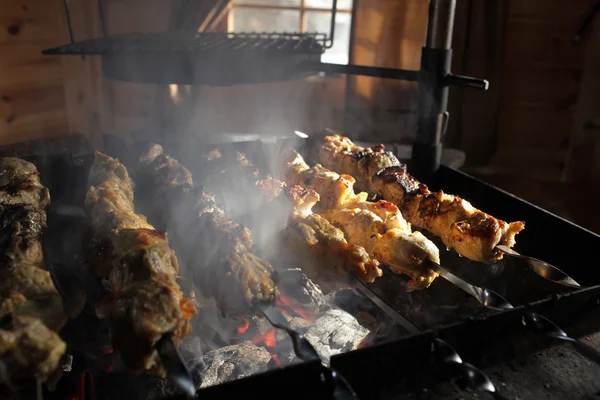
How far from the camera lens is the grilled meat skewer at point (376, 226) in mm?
2307

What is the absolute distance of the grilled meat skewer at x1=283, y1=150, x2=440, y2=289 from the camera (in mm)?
2307

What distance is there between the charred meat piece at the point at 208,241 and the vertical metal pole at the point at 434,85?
160cm

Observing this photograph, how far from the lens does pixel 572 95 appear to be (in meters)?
7.33

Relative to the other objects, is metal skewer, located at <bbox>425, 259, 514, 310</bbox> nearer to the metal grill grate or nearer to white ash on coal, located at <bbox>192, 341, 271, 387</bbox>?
white ash on coal, located at <bbox>192, 341, 271, 387</bbox>

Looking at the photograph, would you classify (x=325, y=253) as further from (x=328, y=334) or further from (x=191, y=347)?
(x=191, y=347)

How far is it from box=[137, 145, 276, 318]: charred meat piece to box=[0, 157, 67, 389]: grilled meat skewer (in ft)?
1.93

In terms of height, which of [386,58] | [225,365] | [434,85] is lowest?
[225,365]

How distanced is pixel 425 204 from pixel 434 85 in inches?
37.0

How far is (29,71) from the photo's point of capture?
17.7 feet

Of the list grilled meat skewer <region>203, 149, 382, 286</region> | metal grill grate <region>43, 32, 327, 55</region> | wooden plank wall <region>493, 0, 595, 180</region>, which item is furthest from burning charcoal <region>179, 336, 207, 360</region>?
wooden plank wall <region>493, 0, 595, 180</region>

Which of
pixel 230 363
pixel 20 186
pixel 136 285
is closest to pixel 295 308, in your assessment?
pixel 230 363

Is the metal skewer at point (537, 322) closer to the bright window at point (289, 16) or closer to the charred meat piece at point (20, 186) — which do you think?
the charred meat piece at point (20, 186)

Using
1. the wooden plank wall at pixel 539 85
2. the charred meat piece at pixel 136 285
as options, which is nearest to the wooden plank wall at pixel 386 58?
the wooden plank wall at pixel 539 85

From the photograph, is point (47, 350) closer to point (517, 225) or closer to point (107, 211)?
point (107, 211)
